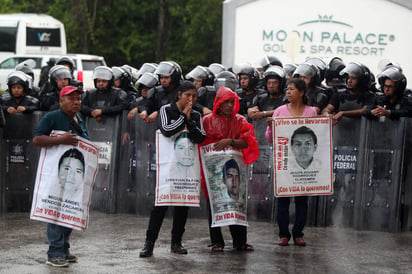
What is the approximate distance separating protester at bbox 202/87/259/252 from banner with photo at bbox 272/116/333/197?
2.03 ft

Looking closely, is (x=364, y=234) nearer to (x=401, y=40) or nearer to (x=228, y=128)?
(x=228, y=128)

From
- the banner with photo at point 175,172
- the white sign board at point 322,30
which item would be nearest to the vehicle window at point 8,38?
the white sign board at point 322,30

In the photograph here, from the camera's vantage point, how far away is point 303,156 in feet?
39.3

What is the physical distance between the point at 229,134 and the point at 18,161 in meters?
4.46

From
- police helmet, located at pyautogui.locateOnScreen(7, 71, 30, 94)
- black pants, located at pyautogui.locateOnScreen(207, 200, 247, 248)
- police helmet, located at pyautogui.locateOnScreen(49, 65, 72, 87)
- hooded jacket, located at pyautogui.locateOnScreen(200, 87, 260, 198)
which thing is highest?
police helmet, located at pyautogui.locateOnScreen(49, 65, 72, 87)

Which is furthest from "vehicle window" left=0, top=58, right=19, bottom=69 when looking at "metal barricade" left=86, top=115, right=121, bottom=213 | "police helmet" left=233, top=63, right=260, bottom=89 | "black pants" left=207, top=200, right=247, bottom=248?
"black pants" left=207, top=200, right=247, bottom=248

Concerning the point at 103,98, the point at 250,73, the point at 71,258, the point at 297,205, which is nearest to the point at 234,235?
the point at 297,205

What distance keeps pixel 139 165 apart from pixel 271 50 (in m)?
14.8

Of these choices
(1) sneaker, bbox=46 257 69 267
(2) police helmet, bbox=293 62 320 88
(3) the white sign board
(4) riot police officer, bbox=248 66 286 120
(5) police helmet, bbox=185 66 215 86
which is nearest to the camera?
(1) sneaker, bbox=46 257 69 267

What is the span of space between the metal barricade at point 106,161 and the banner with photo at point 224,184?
347 cm

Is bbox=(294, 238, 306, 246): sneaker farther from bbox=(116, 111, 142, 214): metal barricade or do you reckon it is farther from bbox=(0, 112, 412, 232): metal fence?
bbox=(116, 111, 142, 214): metal barricade

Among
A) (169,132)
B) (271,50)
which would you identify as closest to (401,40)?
(271,50)

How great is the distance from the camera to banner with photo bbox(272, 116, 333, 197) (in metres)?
11.9

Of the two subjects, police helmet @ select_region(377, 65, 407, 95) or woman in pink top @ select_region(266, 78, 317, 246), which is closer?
woman in pink top @ select_region(266, 78, 317, 246)
